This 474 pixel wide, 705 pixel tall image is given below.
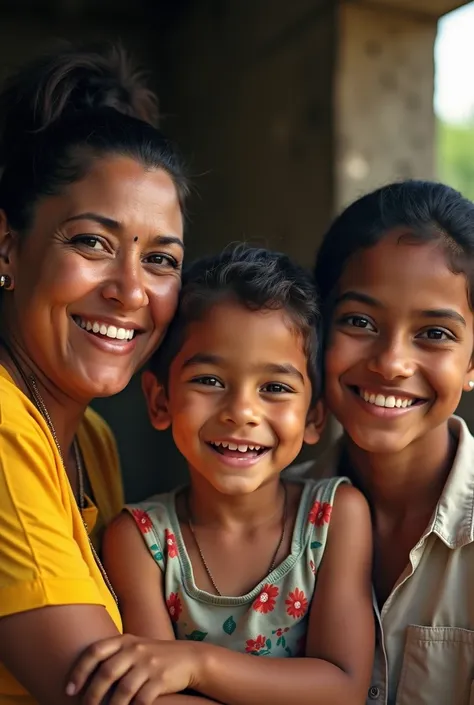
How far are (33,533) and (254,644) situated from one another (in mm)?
604

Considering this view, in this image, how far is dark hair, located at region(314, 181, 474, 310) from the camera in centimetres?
211

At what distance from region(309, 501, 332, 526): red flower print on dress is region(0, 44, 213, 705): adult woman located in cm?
50

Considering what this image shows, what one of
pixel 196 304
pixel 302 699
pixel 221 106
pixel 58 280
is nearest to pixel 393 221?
pixel 196 304

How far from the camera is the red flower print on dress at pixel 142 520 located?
2084 millimetres

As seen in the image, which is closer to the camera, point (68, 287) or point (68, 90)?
point (68, 287)

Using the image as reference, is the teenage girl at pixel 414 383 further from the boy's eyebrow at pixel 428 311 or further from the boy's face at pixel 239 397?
the boy's face at pixel 239 397

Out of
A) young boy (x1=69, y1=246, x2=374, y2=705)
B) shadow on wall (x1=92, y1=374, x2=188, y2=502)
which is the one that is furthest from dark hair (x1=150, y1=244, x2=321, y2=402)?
shadow on wall (x1=92, y1=374, x2=188, y2=502)

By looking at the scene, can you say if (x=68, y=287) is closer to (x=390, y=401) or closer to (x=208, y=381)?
(x=208, y=381)

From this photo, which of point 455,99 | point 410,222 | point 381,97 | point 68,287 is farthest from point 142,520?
point 455,99

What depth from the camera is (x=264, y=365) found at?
203 cm

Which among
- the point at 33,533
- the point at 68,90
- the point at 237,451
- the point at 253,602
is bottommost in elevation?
the point at 253,602

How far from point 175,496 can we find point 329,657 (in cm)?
56

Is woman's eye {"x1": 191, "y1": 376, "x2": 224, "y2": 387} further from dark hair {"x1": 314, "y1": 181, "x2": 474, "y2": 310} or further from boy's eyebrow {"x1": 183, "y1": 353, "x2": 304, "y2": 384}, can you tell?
dark hair {"x1": 314, "y1": 181, "x2": 474, "y2": 310}

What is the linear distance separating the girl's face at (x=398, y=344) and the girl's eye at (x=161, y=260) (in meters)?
0.42
